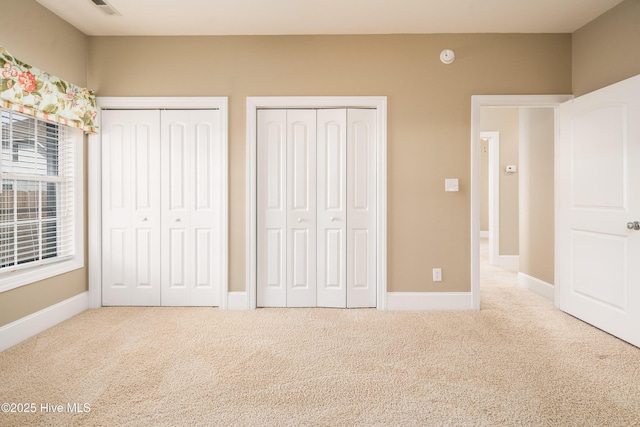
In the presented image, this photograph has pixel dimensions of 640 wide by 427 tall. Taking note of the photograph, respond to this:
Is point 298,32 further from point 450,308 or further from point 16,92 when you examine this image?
point 450,308

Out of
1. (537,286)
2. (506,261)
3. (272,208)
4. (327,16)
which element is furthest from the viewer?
(506,261)

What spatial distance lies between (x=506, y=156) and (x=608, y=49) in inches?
112

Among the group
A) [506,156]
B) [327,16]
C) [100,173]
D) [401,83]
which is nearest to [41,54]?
[100,173]

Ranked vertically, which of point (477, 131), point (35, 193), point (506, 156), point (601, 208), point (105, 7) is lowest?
point (601, 208)

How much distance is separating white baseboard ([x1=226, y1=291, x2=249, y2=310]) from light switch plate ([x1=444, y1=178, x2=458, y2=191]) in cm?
225

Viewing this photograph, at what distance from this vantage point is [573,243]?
10.1ft

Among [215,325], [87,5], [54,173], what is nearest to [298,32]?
[87,5]

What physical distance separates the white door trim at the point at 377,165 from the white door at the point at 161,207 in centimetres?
31

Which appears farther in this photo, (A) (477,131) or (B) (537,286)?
(B) (537,286)

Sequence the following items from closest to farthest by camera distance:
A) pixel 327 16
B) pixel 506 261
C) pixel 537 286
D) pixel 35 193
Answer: pixel 35 193
pixel 327 16
pixel 537 286
pixel 506 261

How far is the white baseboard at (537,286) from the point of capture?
3635 millimetres

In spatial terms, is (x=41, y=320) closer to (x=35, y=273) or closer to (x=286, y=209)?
(x=35, y=273)

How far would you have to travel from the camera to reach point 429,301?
333 cm

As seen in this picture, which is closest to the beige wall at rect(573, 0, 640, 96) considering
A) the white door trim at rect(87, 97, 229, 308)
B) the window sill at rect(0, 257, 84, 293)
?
the white door trim at rect(87, 97, 229, 308)
